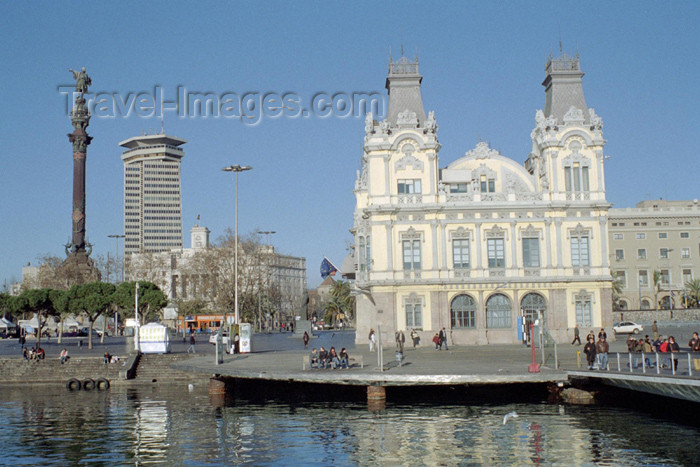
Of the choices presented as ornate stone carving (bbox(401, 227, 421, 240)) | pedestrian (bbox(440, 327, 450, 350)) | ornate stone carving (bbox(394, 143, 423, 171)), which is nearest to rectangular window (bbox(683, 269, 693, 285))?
ornate stone carving (bbox(401, 227, 421, 240))

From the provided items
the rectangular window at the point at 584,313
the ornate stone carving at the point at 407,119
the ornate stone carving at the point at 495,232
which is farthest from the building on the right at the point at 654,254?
the ornate stone carving at the point at 407,119

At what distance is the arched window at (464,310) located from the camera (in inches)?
2318

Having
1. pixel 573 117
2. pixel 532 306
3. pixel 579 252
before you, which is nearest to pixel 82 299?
pixel 532 306

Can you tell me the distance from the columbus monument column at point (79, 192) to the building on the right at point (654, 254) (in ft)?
234

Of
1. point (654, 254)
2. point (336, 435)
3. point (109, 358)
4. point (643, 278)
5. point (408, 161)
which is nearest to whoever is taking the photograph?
point (336, 435)

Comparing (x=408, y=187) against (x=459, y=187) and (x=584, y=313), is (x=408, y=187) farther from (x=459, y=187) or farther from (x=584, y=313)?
(x=584, y=313)

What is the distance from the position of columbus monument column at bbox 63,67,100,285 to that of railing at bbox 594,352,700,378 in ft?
247

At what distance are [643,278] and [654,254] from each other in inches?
147

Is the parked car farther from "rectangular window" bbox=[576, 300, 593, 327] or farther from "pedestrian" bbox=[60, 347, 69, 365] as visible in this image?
"pedestrian" bbox=[60, 347, 69, 365]

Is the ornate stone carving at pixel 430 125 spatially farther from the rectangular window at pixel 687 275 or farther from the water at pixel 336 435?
the rectangular window at pixel 687 275

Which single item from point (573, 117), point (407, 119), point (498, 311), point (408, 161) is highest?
point (407, 119)

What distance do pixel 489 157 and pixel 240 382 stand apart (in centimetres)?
2670

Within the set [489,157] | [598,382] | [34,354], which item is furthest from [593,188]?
[34,354]

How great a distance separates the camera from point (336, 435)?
30172mm
